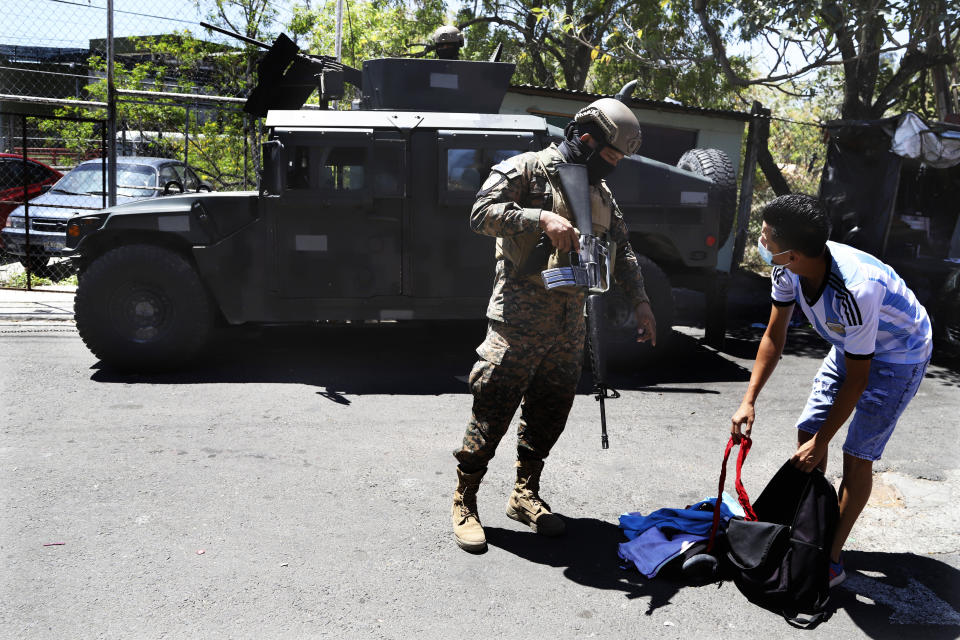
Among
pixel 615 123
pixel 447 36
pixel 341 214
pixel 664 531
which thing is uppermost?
pixel 447 36

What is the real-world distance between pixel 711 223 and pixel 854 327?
13.3 ft

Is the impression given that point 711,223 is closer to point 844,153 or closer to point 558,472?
point 558,472

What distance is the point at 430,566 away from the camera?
3326 millimetres

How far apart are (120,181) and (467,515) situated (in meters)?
8.75

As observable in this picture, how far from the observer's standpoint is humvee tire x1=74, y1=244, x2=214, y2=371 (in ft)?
19.9

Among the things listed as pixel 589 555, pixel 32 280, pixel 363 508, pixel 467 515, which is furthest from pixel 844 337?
pixel 32 280

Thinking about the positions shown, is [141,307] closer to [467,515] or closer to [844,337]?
[467,515]

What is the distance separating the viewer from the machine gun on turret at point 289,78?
22.2 feet

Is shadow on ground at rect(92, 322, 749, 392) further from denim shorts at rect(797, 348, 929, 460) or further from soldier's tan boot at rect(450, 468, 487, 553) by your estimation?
denim shorts at rect(797, 348, 929, 460)

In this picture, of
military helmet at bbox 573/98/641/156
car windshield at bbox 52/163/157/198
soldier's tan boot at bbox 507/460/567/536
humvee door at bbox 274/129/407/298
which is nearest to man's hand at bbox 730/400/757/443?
soldier's tan boot at bbox 507/460/567/536

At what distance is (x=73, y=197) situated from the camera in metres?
10.3

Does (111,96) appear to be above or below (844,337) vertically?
above

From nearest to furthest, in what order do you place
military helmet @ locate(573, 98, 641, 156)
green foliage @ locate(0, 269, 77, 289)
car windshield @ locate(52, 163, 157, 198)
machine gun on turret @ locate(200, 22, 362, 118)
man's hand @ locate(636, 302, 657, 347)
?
military helmet @ locate(573, 98, 641, 156) < man's hand @ locate(636, 302, 657, 347) < machine gun on turret @ locate(200, 22, 362, 118) < green foliage @ locate(0, 269, 77, 289) < car windshield @ locate(52, 163, 157, 198)

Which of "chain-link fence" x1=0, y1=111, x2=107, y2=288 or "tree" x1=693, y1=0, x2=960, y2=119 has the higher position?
"tree" x1=693, y1=0, x2=960, y2=119
